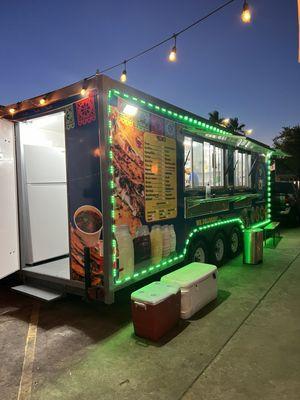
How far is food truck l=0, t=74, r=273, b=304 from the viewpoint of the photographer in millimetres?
4008

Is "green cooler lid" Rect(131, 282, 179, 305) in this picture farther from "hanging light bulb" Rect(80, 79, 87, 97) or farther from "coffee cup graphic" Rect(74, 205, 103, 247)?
"hanging light bulb" Rect(80, 79, 87, 97)

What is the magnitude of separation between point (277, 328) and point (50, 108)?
4237mm

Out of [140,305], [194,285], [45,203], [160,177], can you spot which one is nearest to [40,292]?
[45,203]

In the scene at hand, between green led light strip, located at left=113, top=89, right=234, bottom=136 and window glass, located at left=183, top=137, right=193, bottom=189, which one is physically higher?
green led light strip, located at left=113, top=89, right=234, bottom=136

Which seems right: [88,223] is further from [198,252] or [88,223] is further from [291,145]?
[291,145]

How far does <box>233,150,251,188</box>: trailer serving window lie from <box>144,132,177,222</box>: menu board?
10.3ft

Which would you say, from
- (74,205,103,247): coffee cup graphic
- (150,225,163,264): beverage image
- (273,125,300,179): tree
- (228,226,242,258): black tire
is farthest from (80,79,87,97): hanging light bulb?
(273,125,300,179): tree

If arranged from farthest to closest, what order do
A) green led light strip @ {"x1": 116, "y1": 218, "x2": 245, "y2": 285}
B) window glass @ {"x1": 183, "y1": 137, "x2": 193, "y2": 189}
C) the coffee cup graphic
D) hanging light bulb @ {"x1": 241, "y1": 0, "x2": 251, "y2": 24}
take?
window glass @ {"x1": 183, "y1": 137, "x2": 193, "y2": 189} → hanging light bulb @ {"x1": 241, "y1": 0, "x2": 251, "y2": 24} → green led light strip @ {"x1": 116, "y1": 218, "x2": 245, "y2": 285} → the coffee cup graphic

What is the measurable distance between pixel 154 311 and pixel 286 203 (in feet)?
38.9

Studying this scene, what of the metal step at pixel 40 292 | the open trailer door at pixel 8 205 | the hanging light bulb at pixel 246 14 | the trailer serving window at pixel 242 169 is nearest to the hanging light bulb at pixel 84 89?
the open trailer door at pixel 8 205

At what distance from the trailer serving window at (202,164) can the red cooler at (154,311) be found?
236 centimetres

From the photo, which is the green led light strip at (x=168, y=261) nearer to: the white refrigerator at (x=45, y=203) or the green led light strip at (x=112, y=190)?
the green led light strip at (x=112, y=190)

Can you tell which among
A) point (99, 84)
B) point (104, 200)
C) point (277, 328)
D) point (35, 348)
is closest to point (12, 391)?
point (35, 348)

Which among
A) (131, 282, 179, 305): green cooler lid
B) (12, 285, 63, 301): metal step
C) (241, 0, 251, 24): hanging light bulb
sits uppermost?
(241, 0, 251, 24): hanging light bulb
